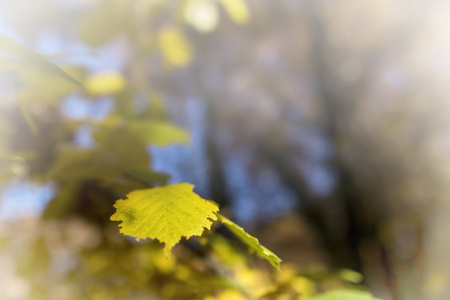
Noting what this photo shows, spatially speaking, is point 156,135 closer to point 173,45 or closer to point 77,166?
point 77,166

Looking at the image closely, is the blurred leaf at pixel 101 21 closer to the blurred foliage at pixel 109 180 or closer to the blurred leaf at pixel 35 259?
the blurred foliage at pixel 109 180

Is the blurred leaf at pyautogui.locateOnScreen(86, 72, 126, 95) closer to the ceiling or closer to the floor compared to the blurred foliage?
closer to the ceiling

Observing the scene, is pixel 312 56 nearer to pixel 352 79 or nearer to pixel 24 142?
pixel 352 79

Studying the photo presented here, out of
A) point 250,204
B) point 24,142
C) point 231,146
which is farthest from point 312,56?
point 24,142

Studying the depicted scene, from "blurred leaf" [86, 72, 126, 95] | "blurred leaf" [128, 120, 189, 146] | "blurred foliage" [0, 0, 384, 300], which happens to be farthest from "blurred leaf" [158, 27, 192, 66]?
"blurred leaf" [128, 120, 189, 146]

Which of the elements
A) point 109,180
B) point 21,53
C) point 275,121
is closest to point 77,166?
point 109,180

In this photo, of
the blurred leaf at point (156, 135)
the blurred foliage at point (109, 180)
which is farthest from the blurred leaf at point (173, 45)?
the blurred leaf at point (156, 135)

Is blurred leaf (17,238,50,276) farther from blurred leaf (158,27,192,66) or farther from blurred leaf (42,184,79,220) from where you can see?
blurred leaf (158,27,192,66)

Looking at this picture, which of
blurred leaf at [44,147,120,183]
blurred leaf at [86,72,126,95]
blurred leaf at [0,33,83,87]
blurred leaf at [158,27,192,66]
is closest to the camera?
blurred leaf at [0,33,83,87]
